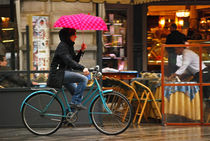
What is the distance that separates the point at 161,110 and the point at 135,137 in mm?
1583

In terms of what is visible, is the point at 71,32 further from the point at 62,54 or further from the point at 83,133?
the point at 83,133

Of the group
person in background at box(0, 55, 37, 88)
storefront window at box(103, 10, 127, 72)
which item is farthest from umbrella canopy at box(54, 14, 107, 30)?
storefront window at box(103, 10, 127, 72)

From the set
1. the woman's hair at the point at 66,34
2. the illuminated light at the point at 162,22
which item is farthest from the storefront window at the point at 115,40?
the woman's hair at the point at 66,34

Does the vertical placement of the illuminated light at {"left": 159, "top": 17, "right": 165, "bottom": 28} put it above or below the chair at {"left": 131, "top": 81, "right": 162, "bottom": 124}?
above

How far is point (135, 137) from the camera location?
8.38 m

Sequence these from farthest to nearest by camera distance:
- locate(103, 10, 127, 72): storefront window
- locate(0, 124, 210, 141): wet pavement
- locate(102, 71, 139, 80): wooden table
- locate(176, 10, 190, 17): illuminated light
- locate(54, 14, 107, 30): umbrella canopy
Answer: locate(176, 10, 190, 17): illuminated light
locate(103, 10, 127, 72): storefront window
locate(102, 71, 139, 80): wooden table
locate(54, 14, 107, 30): umbrella canopy
locate(0, 124, 210, 141): wet pavement

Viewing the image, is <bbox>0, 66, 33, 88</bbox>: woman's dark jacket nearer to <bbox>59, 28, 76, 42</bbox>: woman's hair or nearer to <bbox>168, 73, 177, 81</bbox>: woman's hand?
<bbox>59, 28, 76, 42</bbox>: woman's hair

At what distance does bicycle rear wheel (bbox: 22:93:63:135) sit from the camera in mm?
8461

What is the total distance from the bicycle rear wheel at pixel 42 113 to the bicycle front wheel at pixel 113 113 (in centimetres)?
64

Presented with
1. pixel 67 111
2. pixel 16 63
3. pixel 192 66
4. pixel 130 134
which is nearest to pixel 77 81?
pixel 67 111

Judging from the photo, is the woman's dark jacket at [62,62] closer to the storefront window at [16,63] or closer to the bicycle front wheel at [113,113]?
the bicycle front wheel at [113,113]

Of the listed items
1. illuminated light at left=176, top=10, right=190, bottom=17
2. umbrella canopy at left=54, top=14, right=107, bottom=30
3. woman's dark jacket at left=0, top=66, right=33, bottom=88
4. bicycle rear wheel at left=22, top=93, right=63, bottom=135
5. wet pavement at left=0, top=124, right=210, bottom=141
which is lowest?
wet pavement at left=0, top=124, right=210, bottom=141

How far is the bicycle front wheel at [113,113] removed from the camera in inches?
326

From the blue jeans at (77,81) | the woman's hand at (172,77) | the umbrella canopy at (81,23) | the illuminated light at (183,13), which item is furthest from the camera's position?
the illuminated light at (183,13)
